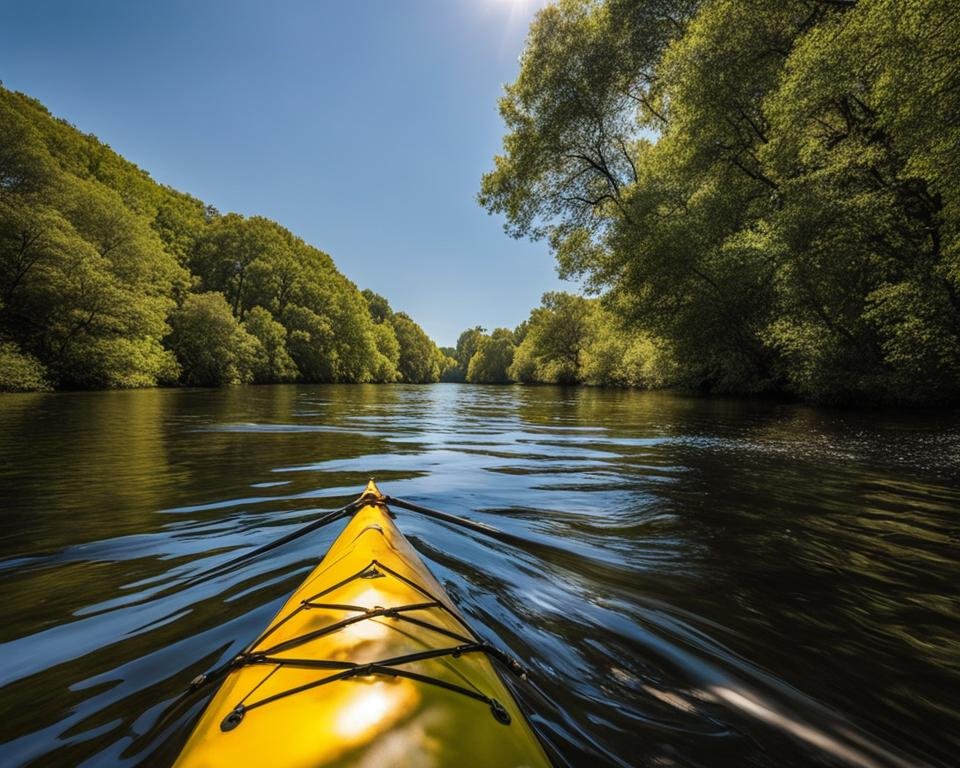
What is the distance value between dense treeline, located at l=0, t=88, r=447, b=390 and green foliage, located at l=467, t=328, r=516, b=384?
119ft

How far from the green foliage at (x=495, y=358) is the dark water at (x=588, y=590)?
289 ft

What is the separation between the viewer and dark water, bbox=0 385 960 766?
1.75 m

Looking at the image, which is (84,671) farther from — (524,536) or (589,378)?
(589,378)

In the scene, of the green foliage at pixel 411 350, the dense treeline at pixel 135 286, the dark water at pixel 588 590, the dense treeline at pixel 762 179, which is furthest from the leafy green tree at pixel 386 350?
the dark water at pixel 588 590

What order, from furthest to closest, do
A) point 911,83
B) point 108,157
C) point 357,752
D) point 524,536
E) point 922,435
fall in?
1. point 108,157
2. point 922,435
3. point 911,83
4. point 524,536
5. point 357,752

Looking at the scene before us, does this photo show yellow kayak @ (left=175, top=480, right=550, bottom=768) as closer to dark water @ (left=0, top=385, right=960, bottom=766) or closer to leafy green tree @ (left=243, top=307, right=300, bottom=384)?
dark water @ (left=0, top=385, right=960, bottom=766)

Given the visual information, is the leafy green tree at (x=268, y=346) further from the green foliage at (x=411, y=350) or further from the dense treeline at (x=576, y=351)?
the green foliage at (x=411, y=350)

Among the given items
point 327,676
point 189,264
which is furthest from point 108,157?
point 327,676

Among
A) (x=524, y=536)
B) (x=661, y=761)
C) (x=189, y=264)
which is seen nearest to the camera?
(x=661, y=761)

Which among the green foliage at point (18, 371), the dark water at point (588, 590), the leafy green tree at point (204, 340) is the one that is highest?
the leafy green tree at point (204, 340)

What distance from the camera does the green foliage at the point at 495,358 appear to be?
9544 centimetres

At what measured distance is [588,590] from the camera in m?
2.95

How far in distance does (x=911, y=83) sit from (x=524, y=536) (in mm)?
9885

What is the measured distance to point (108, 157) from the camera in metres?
40.1
